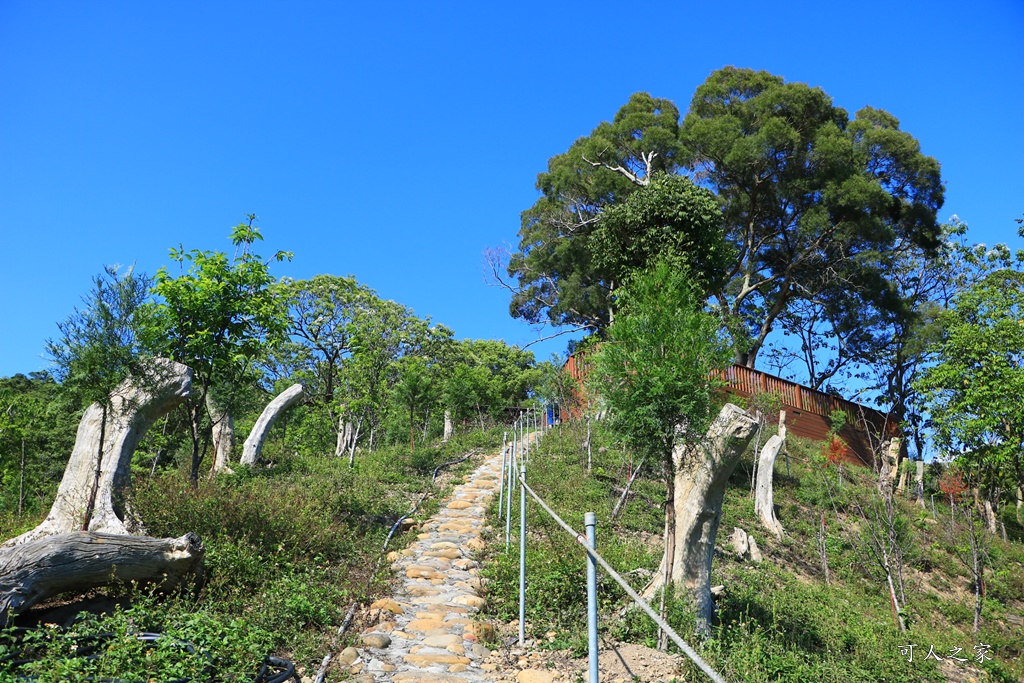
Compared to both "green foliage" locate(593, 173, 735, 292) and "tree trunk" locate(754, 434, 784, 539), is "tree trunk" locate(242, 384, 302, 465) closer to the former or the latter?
"green foliage" locate(593, 173, 735, 292)

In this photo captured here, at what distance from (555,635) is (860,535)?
34.9 feet

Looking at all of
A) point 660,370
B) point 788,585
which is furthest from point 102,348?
point 788,585

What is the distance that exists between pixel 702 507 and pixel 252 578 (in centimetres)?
487

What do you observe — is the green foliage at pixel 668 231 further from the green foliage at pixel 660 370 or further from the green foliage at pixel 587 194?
the green foliage at pixel 660 370

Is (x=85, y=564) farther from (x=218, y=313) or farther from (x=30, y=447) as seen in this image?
(x=30, y=447)

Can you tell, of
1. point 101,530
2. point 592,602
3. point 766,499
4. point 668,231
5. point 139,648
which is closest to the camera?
point 592,602

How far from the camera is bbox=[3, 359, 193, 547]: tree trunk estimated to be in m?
7.53

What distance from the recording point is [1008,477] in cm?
1686

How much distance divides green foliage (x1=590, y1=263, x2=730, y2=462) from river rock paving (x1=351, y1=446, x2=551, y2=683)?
2.64 metres

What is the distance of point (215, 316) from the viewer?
10.1 metres

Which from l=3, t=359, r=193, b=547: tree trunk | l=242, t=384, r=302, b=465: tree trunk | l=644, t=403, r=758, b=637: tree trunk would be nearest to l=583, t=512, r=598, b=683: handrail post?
l=644, t=403, r=758, b=637: tree trunk

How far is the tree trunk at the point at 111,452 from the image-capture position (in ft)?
24.7

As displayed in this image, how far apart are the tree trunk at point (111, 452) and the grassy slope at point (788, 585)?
4.53m

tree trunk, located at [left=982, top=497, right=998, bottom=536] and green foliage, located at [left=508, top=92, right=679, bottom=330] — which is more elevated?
green foliage, located at [left=508, top=92, right=679, bottom=330]
